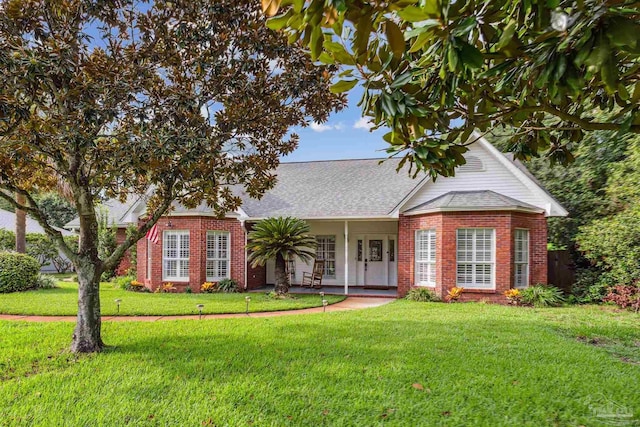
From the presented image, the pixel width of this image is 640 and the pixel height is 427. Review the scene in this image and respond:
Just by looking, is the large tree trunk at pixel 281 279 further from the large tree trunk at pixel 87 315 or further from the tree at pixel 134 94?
the large tree trunk at pixel 87 315

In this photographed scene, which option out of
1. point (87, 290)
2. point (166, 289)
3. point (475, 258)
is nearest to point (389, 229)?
point (475, 258)

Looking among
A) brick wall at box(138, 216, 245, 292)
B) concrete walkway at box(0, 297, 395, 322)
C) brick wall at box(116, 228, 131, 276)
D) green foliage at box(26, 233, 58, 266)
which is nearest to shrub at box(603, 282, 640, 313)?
concrete walkway at box(0, 297, 395, 322)

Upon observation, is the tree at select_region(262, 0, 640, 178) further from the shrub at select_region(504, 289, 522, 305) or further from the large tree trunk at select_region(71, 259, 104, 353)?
the shrub at select_region(504, 289, 522, 305)

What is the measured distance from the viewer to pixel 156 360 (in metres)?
5.95

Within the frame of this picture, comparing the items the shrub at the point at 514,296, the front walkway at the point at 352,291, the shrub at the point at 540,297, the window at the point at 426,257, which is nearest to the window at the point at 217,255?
the front walkway at the point at 352,291

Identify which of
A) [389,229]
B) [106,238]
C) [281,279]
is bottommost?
[281,279]

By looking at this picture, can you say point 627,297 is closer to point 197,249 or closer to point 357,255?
point 357,255

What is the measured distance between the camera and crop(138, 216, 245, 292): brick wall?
1433 centimetres

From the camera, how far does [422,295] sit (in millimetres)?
12555

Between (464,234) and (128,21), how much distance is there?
1052cm

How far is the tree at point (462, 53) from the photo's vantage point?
1.69 metres

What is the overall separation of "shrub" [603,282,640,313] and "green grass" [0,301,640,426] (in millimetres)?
3025

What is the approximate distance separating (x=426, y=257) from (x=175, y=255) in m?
9.21

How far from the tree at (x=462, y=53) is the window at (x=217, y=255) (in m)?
12.8
